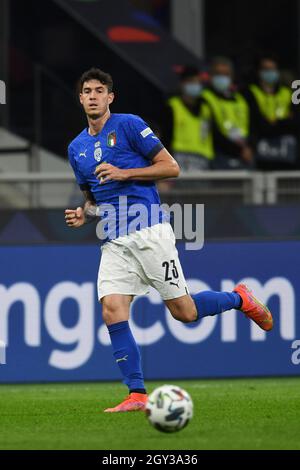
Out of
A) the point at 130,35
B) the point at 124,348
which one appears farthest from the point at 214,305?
the point at 130,35

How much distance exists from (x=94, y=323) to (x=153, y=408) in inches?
181

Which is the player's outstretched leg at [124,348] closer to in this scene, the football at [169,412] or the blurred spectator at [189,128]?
the football at [169,412]

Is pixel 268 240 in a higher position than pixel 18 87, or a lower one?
lower

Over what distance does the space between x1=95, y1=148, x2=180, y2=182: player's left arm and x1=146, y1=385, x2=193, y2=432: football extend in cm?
181

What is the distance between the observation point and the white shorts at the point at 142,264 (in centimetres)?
901

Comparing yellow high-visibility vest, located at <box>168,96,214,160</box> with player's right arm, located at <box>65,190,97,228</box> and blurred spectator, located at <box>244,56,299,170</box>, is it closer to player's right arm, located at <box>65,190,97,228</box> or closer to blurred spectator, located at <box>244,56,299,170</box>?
blurred spectator, located at <box>244,56,299,170</box>

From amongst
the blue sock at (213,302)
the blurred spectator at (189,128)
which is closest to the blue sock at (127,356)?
the blue sock at (213,302)

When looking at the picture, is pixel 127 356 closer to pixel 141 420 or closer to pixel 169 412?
pixel 141 420

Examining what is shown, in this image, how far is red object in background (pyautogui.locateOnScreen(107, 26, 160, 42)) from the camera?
53.9 ft

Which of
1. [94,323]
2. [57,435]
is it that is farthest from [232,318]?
[57,435]

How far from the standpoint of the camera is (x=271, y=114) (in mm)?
14789

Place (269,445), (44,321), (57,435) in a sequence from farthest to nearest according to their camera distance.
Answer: (44,321), (57,435), (269,445)

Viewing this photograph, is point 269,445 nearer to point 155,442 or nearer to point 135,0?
point 155,442

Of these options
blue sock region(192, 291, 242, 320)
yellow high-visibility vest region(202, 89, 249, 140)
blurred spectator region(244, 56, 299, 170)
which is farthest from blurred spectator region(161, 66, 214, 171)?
blue sock region(192, 291, 242, 320)
